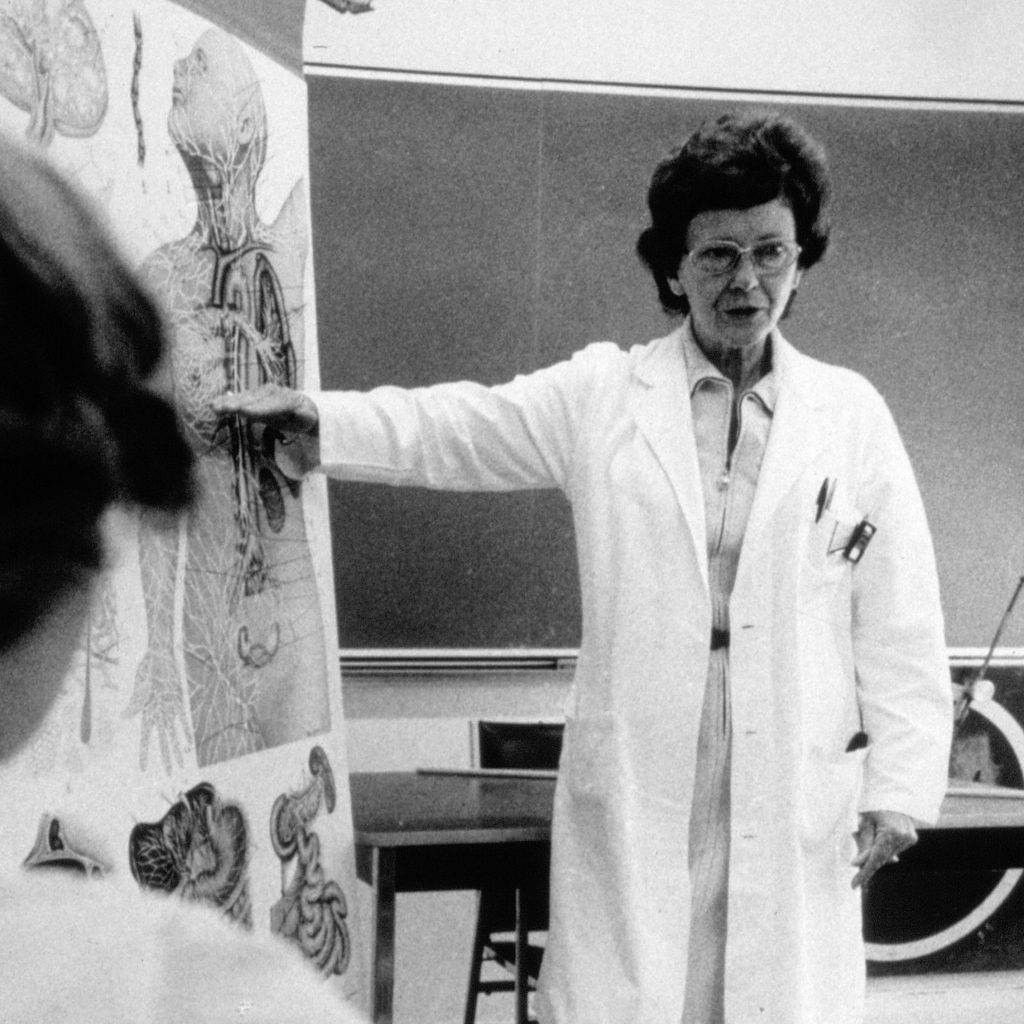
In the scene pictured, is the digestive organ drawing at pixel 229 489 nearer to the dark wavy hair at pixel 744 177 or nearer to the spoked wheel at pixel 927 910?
the dark wavy hair at pixel 744 177

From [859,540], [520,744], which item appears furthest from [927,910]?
[859,540]

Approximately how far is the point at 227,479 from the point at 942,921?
7.89ft

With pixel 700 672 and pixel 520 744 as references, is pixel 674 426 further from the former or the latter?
pixel 520 744

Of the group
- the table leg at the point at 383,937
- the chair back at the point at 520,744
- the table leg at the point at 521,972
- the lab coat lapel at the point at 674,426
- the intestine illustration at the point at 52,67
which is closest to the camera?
the intestine illustration at the point at 52,67

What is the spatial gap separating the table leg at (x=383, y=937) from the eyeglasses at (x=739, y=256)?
86 centimetres

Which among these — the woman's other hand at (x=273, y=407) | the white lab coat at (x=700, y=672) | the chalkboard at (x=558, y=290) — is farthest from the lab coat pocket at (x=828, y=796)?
the chalkboard at (x=558, y=290)

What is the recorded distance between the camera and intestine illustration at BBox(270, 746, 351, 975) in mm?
1573

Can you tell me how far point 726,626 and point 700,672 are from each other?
69 millimetres

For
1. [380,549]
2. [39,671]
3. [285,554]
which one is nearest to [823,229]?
[285,554]

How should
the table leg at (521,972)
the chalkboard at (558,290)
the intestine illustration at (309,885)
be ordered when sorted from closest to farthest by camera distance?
the intestine illustration at (309,885) < the table leg at (521,972) < the chalkboard at (558,290)

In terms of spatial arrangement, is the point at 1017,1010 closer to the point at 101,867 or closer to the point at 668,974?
the point at 668,974

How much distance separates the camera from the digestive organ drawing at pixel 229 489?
1423 millimetres

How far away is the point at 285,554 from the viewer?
1.65 meters

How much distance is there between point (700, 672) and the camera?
1955mm
